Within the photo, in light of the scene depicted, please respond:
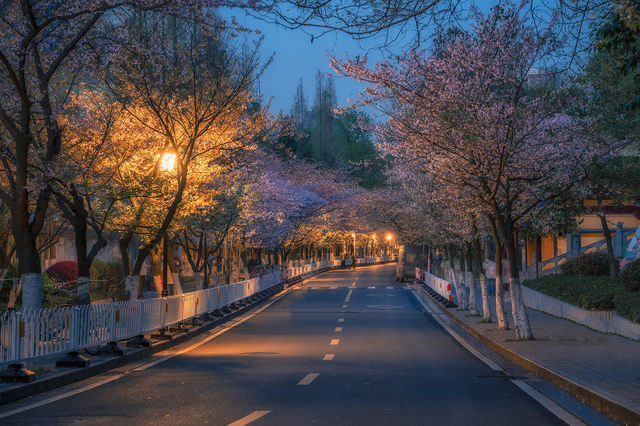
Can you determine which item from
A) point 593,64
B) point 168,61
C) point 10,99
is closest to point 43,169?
point 10,99

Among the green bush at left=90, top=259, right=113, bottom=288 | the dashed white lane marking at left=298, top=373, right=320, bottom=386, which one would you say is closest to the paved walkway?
the dashed white lane marking at left=298, top=373, right=320, bottom=386

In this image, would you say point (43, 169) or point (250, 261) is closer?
point (43, 169)

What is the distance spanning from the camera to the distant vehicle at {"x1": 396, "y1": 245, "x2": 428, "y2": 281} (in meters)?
63.7

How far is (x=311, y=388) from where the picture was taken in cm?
1228

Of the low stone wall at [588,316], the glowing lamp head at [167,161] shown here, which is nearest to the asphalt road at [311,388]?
the low stone wall at [588,316]

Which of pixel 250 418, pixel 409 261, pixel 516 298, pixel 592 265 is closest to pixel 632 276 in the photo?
pixel 516 298

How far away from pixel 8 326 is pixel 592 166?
704 inches

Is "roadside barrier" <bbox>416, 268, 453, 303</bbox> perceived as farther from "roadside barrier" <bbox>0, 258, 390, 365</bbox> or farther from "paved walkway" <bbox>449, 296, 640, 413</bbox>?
"roadside barrier" <bbox>0, 258, 390, 365</bbox>

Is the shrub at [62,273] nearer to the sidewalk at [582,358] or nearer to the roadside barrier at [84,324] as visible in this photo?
the roadside barrier at [84,324]

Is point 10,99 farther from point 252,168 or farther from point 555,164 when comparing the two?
point 252,168

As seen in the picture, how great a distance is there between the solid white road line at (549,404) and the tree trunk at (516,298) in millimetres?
6659

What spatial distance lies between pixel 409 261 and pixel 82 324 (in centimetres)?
5065

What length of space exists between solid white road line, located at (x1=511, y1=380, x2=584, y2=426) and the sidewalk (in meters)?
0.51

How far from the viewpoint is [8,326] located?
1202 centimetres
